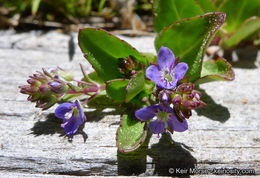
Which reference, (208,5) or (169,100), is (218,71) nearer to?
(169,100)

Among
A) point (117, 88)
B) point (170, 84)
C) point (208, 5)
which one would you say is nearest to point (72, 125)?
point (117, 88)

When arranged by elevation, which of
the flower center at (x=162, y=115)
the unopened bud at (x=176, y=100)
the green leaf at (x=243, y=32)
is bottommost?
the flower center at (x=162, y=115)

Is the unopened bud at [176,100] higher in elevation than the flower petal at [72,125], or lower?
higher

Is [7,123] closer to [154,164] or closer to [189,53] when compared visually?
[154,164]

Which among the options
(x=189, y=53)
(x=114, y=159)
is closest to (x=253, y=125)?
(x=189, y=53)

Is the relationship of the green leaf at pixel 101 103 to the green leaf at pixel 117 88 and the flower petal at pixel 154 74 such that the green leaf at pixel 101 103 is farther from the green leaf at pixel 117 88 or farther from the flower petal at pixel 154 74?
the flower petal at pixel 154 74

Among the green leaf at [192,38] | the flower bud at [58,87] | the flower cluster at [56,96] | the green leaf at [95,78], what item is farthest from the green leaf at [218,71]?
the flower bud at [58,87]

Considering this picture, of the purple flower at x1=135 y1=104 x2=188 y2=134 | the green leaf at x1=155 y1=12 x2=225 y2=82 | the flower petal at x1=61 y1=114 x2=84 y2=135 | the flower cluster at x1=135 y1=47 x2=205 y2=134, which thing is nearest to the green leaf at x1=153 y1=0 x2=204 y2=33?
the green leaf at x1=155 y1=12 x2=225 y2=82
